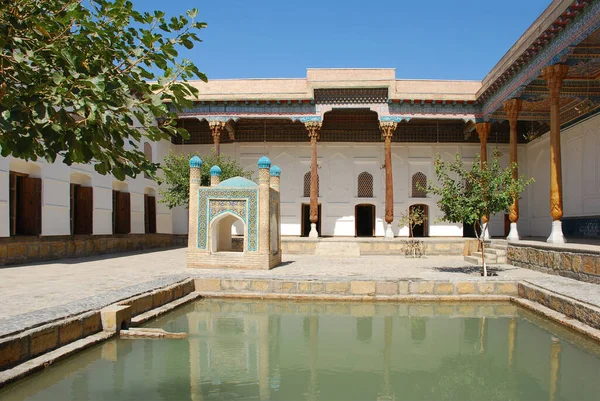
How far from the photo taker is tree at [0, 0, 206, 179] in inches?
102

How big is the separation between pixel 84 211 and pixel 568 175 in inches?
649

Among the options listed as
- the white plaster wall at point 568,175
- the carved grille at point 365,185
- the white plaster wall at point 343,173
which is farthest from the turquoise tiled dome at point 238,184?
the white plaster wall at point 568,175

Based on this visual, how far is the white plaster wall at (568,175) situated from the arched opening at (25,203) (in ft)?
53.6

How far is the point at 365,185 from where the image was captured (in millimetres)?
22828

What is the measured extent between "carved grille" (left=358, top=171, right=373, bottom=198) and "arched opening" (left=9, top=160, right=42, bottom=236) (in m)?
13.0

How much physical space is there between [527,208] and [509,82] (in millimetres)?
8009

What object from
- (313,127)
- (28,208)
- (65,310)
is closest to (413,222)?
(313,127)

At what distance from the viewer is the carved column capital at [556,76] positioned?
12.6 metres

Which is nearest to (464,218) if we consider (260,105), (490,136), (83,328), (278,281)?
(278,281)

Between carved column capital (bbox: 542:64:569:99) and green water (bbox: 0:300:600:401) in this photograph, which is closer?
green water (bbox: 0:300:600:401)

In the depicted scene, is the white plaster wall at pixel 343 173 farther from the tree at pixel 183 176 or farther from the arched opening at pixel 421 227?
the tree at pixel 183 176

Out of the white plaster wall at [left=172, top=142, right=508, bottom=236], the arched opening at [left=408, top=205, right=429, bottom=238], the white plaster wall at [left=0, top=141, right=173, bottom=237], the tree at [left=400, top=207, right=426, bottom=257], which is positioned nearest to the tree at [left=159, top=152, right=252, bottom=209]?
the white plaster wall at [left=0, top=141, right=173, bottom=237]

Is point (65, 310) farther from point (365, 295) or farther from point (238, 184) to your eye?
point (238, 184)

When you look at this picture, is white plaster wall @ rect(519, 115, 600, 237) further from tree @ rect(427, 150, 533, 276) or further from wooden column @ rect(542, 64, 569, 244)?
tree @ rect(427, 150, 533, 276)
